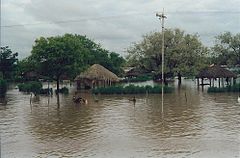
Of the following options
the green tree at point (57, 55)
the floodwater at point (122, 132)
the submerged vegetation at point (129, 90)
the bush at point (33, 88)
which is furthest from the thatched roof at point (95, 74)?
the floodwater at point (122, 132)

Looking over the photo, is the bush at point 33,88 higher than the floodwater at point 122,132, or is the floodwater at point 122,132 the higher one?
the bush at point 33,88

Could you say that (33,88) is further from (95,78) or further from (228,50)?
(228,50)

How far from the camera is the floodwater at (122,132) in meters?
12.7

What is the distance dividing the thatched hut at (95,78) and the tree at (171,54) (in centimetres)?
425

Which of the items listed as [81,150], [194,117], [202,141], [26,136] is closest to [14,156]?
[81,150]

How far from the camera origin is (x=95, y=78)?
4519 cm

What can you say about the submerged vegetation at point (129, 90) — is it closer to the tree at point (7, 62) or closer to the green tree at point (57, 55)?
the green tree at point (57, 55)

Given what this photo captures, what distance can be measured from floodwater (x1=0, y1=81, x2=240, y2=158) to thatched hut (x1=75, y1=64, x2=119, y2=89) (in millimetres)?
20095

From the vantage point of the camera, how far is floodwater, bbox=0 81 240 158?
1269 centimetres

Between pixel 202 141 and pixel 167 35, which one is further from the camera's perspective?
pixel 167 35

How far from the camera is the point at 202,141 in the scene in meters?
14.1

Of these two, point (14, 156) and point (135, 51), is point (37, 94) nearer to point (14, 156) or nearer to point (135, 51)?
point (135, 51)

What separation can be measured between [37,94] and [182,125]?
80.9 feet

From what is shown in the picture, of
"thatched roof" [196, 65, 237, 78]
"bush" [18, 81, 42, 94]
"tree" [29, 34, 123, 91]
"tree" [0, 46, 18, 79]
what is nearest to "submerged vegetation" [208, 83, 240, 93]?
"thatched roof" [196, 65, 237, 78]
